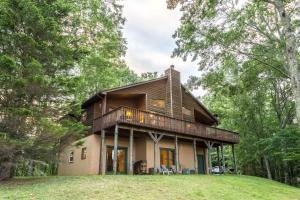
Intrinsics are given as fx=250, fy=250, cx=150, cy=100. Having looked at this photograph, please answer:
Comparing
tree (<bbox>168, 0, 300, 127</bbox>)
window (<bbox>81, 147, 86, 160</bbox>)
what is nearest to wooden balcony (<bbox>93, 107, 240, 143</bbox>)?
window (<bbox>81, 147, 86, 160</bbox>)

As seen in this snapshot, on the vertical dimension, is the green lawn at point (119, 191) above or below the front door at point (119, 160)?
below

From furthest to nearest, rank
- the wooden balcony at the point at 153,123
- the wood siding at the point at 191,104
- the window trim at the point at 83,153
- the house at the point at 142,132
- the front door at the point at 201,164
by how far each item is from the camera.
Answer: the front door at the point at 201,164 < the wood siding at the point at 191,104 < the window trim at the point at 83,153 < the house at the point at 142,132 < the wooden balcony at the point at 153,123

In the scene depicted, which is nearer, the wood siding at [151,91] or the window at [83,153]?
the window at [83,153]

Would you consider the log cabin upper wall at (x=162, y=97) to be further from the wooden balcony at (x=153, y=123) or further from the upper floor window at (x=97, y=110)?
the wooden balcony at (x=153, y=123)

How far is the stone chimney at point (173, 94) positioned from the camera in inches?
758

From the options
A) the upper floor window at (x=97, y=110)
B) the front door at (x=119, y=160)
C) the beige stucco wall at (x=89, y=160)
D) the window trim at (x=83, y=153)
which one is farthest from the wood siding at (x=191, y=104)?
the window trim at (x=83, y=153)

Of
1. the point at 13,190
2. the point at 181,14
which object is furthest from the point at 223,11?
the point at 13,190

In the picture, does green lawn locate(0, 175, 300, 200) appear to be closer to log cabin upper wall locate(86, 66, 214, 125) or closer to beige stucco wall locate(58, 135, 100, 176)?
beige stucco wall locate(58, 135, 100, 176)

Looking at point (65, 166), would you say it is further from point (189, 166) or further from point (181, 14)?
point (181, 14)

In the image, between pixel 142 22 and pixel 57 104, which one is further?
pixel 142 22

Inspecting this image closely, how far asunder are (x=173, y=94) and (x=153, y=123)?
5.08 metres

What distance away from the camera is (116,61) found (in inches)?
1069

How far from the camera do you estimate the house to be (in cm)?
1491

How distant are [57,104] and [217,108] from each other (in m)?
24.2
